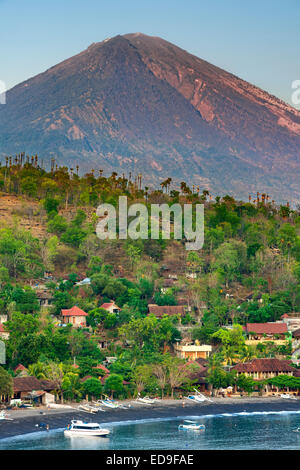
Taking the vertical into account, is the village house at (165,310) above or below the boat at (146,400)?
above

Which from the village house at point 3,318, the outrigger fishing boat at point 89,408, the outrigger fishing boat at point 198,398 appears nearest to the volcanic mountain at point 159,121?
the village house at point 3,318

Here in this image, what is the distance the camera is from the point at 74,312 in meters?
53.2

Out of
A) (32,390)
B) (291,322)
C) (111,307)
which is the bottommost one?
(32,390)

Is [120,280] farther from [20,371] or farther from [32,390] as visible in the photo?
[32,390]

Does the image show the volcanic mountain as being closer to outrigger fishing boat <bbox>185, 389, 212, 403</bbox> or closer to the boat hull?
outrigger fishing boat <bbox>185, 389, 212, 403</bbox>

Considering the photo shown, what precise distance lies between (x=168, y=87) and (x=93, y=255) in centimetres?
11044

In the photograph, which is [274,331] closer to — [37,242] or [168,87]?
[37,242]

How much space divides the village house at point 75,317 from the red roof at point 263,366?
11.0 meters

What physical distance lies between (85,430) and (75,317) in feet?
56.8

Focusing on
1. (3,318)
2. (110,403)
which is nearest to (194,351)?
(110,403)

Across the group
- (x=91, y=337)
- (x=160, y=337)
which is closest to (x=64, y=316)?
(x=91, y=337)

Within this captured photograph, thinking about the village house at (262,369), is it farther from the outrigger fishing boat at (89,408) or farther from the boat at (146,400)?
the outrigger fishing boat at (89,408)

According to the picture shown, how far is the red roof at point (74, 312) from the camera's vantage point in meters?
53.0

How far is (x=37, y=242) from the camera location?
211 ft
